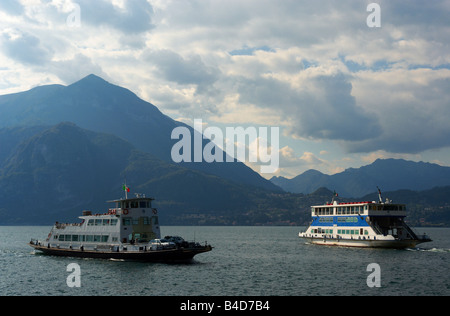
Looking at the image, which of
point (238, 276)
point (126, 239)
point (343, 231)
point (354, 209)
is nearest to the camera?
point (238, 276)

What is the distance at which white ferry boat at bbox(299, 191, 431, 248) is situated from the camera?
84.8 metres

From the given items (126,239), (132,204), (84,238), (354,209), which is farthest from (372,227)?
(84,238)

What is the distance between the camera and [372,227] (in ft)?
282

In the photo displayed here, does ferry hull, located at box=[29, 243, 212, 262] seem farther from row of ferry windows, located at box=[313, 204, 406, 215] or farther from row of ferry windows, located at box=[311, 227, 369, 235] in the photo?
row of ferry windows, located at box=[311, 227, 369, 235]

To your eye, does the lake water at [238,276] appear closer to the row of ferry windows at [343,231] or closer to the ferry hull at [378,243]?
the ferry hull at [378,243]

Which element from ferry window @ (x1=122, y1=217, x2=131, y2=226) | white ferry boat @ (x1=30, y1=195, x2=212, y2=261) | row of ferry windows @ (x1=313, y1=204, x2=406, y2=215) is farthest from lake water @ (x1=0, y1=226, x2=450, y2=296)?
row of ferry windows @ (x1=313, y1=204, x2=406, y2=215)

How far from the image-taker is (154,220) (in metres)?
70.8

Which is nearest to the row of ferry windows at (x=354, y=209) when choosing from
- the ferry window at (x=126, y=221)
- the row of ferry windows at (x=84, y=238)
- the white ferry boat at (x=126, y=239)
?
the white ferry boat at (x=126, y=239)

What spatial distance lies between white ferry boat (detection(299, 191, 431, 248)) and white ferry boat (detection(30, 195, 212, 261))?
120 feet

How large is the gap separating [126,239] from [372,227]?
155 ft

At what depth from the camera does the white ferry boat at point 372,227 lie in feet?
278

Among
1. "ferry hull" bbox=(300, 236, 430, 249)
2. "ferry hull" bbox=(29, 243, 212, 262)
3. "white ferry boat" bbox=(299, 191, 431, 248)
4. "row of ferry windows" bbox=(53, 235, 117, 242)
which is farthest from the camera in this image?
"white ferry boat" bbox=(299, 191, 431, 248)

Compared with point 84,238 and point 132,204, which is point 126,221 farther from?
point 84,238

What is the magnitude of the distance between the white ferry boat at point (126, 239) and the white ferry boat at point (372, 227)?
120 ft
